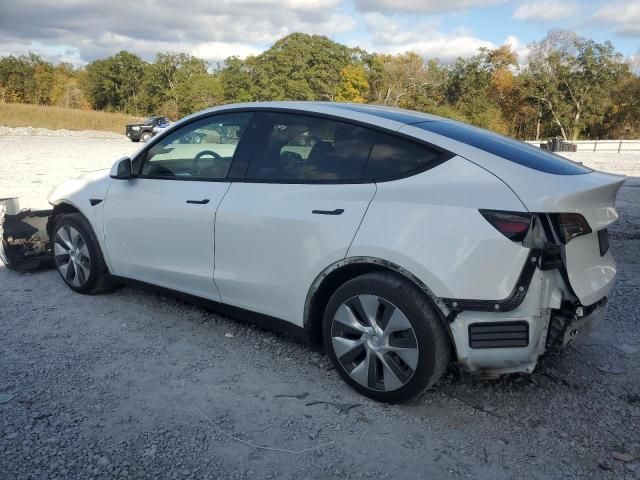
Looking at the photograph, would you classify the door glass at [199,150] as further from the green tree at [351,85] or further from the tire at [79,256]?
the green tree at [351,85]

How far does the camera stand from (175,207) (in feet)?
12.6

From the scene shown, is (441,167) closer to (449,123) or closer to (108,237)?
(449,123)

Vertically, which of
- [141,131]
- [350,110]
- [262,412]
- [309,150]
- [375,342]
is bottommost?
[262,412]

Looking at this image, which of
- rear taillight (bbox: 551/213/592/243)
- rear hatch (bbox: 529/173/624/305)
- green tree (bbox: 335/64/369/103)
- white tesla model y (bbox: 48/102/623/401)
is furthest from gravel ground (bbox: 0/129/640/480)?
green tree (bbox: 335/64/369/103)

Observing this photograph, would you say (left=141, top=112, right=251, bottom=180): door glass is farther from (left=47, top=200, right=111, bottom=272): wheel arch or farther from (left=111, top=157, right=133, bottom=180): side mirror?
(left=47, top=200, right=111, bottom=272): wheel arch

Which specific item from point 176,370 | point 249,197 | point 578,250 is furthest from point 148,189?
point 578,250

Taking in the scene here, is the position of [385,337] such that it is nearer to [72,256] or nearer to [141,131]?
[72,256]


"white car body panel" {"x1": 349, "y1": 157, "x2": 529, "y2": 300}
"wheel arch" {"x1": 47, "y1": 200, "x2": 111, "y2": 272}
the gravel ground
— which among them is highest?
"white car body panel" {"x1": 349, "y1": 157, "x2": 529, "y2": 300}

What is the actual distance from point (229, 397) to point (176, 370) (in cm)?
50

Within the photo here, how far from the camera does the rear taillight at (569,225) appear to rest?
2641 mm

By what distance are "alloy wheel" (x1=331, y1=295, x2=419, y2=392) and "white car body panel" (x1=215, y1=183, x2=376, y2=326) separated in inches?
11.6

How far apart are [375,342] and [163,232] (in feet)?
6.06

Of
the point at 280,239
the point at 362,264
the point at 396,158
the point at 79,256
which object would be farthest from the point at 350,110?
the point at 79,256

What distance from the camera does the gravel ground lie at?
2545mm
